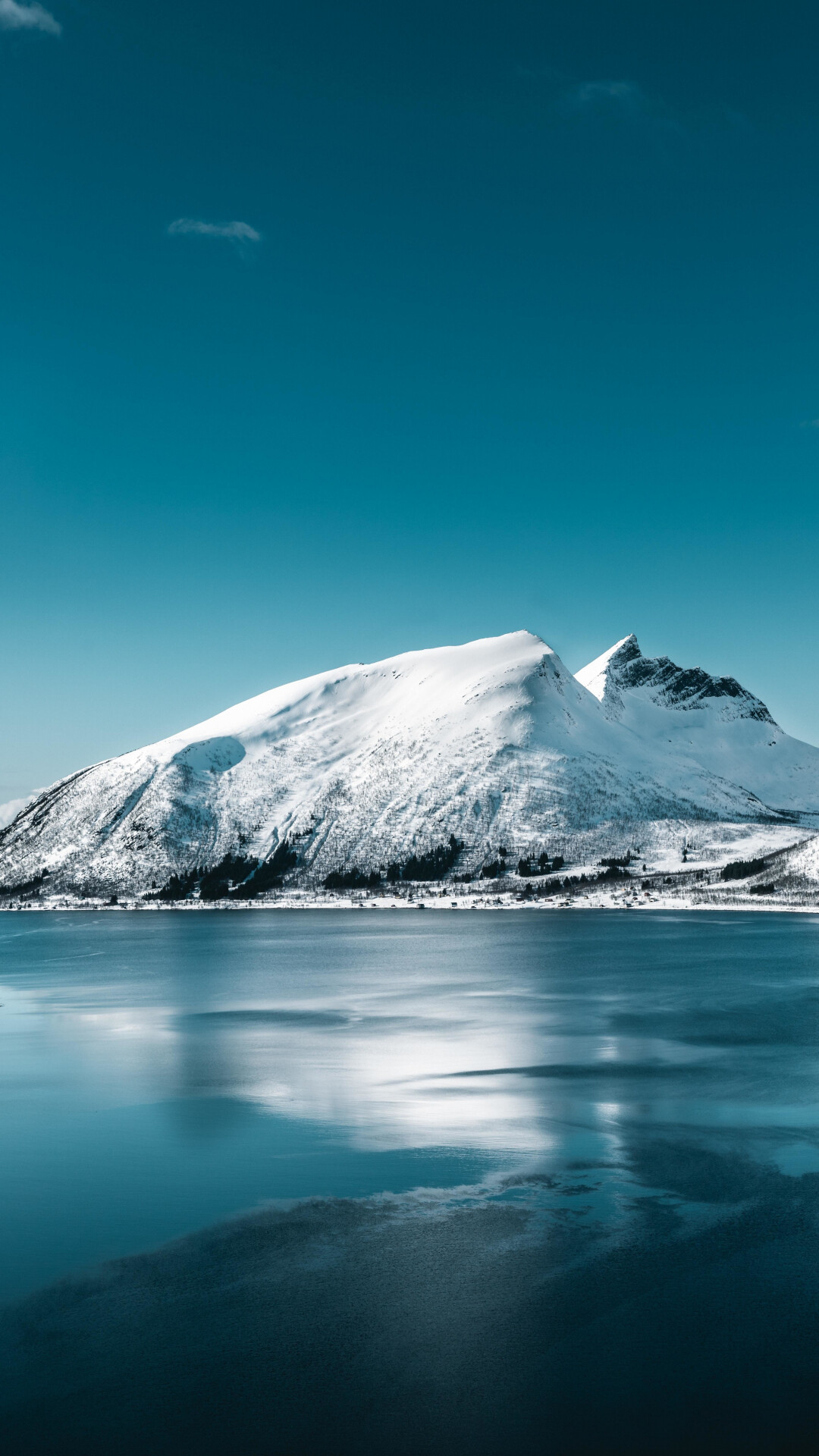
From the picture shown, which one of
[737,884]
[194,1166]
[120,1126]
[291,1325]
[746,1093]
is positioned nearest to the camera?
[291,1325]

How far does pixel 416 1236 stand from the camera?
18312mm

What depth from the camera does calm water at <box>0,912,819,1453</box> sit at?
12617mm

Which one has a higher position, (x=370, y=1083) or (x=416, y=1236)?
(x=416, y=1236)

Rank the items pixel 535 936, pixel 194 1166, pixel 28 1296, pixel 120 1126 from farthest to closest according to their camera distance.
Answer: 1. pixel 535 936
2. pixel 120 1126
3. pixel 194 1166
4. pixel 28 1296

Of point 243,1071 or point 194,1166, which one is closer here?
point 194,1166

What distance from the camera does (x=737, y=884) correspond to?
198m

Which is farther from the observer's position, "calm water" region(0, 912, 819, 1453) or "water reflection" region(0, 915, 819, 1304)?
"water reflection" region(0, 915, 819, 1304)

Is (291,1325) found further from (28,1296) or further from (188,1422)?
(28,1296)

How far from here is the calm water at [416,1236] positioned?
12617 millimetres

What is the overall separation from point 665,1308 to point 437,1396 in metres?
4.20

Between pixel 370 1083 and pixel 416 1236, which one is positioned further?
pixel 370 1083

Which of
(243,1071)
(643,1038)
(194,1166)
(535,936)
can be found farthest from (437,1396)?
(535,936)

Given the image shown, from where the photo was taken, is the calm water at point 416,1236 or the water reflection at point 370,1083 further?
the water reflection at point 370,1083

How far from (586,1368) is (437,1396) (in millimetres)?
2092
